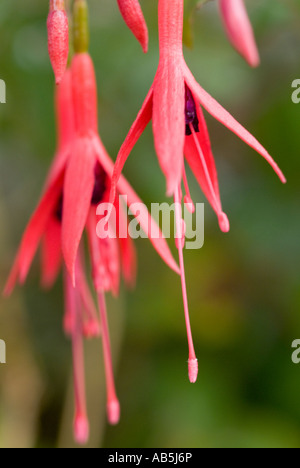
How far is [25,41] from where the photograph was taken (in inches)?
49.1

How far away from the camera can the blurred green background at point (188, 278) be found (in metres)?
1.29

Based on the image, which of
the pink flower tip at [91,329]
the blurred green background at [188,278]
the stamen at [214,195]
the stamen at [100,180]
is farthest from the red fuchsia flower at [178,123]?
the blurred green background at [188,278]

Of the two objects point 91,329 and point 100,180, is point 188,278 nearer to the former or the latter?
point 91,329

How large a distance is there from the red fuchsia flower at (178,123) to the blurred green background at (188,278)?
58 cm

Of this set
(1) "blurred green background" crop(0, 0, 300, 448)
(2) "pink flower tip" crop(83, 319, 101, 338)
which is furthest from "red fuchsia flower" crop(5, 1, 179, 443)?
(1) "blurred green background" crop(0, 0, 300, 448)

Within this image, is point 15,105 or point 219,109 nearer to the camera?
point 219,109

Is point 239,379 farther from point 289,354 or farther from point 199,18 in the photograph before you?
point 199,18

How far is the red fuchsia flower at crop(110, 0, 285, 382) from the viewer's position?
0.61 m

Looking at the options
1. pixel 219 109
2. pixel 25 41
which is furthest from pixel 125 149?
pixel 25 41

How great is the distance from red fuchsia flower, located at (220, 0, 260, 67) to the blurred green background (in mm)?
491

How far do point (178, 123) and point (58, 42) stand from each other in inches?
6.0

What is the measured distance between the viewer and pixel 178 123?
0.63 m

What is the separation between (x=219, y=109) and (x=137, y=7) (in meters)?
0.14

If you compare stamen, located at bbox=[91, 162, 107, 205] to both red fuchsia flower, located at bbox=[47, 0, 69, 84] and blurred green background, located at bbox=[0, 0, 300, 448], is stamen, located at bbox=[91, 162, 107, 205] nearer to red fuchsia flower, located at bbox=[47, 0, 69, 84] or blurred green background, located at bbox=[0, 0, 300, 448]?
red fuchsia flower, located at bbox=[47, 0, 69, 84]
